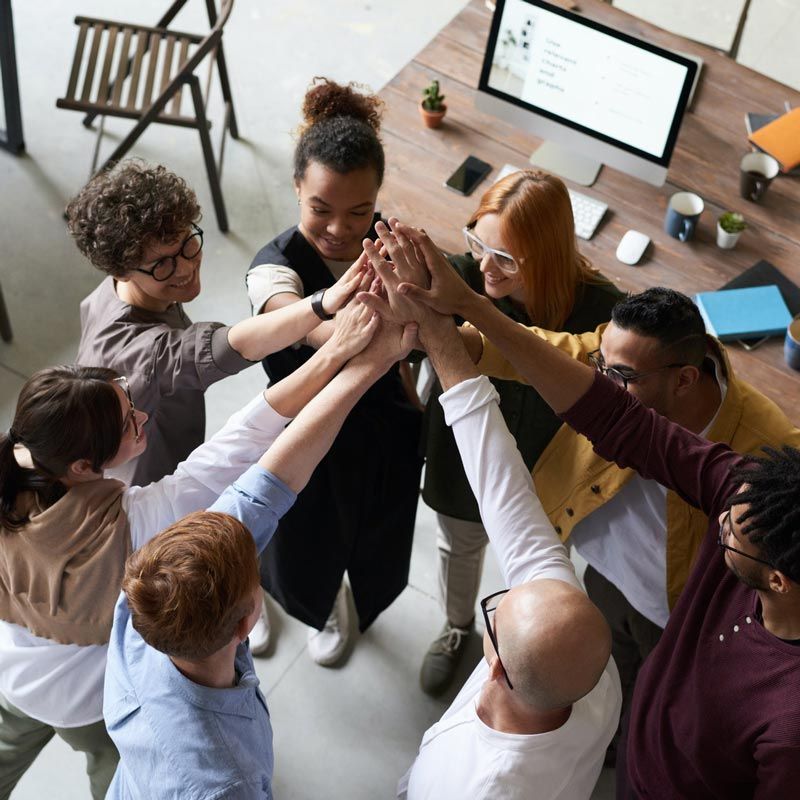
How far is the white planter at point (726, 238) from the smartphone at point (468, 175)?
75 centimetres

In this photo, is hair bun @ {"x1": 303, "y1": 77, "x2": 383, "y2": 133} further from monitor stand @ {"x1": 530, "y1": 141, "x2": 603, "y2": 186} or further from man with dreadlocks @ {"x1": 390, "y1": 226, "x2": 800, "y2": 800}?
monitor stand @ {"x1": 530, "y1": 141, "x2": 603, "y2": 186}

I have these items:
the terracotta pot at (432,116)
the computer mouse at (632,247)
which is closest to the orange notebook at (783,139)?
the computer mouse at (632,247)

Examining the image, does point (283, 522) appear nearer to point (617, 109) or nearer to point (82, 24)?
point (617, 109)

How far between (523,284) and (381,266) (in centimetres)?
36

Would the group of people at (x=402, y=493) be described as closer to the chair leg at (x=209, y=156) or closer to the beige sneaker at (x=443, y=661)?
the beige sneaker at (x=443, y=661)

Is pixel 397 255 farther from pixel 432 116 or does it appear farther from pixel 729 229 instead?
pixel 729 229

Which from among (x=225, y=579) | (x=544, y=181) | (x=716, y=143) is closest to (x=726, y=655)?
(x=225, y=579)

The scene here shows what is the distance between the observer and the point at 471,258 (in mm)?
2410

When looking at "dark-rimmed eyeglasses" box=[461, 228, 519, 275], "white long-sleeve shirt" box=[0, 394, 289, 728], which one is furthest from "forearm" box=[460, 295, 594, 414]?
"white long-sleeve shirt" box=[0, 394, 289, 728]

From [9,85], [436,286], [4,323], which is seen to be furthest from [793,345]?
[9,85]

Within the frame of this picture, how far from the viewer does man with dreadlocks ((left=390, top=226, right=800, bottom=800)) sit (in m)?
1.67

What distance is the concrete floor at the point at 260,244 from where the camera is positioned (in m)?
2.93

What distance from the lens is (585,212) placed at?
309 centimetres

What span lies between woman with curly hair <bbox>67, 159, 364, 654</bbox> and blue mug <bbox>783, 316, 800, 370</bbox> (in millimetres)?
1352
